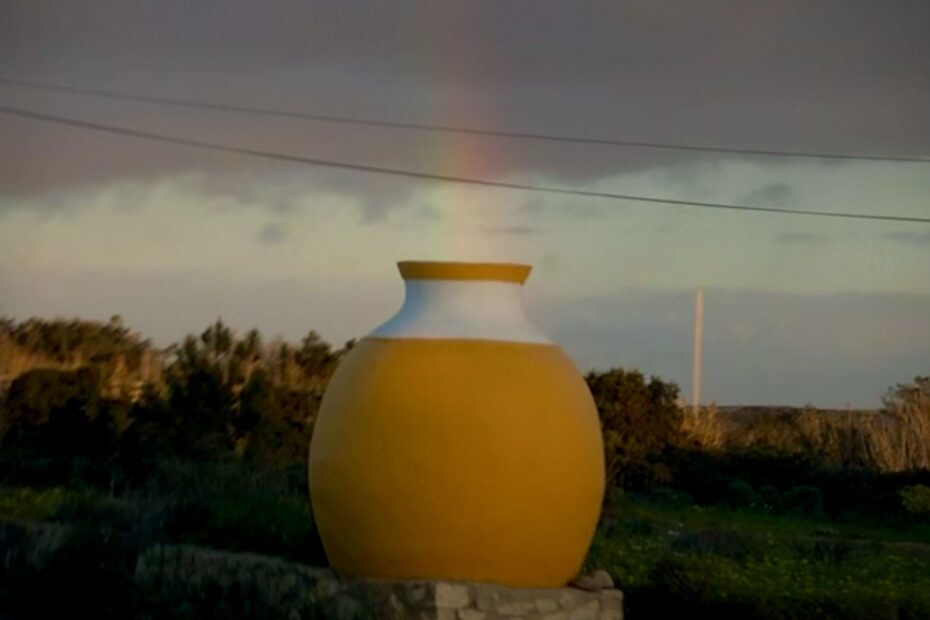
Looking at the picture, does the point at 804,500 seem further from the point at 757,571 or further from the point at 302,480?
the point at 757,571

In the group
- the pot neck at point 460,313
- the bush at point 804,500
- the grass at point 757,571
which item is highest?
the pot neck at point 460,313

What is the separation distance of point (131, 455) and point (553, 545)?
45.9 feet

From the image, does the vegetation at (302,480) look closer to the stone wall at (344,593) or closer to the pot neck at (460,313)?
the stone wall at (344,593)

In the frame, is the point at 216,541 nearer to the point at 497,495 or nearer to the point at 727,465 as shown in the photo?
the point at 497,495

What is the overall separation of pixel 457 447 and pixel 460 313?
3.77 ft

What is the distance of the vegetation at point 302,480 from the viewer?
13.4 m

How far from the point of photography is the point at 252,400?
1051 inches

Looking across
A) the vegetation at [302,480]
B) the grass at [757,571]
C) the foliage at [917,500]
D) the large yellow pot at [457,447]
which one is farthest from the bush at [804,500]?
the large yellow pot at [457,447]

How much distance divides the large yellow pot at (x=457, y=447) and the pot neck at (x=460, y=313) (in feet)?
0.03

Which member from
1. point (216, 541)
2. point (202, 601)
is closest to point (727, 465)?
point (216, 541)

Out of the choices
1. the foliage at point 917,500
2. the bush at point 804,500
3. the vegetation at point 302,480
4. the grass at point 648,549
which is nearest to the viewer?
the grass at point 648,549

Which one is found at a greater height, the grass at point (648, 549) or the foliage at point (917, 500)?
the foliage at point (917, 500)

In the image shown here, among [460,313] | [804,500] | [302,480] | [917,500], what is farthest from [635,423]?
[460,313]

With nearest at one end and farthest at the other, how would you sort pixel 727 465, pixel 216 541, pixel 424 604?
pixel 424 604
pixel 216 541
pixel 727 465
